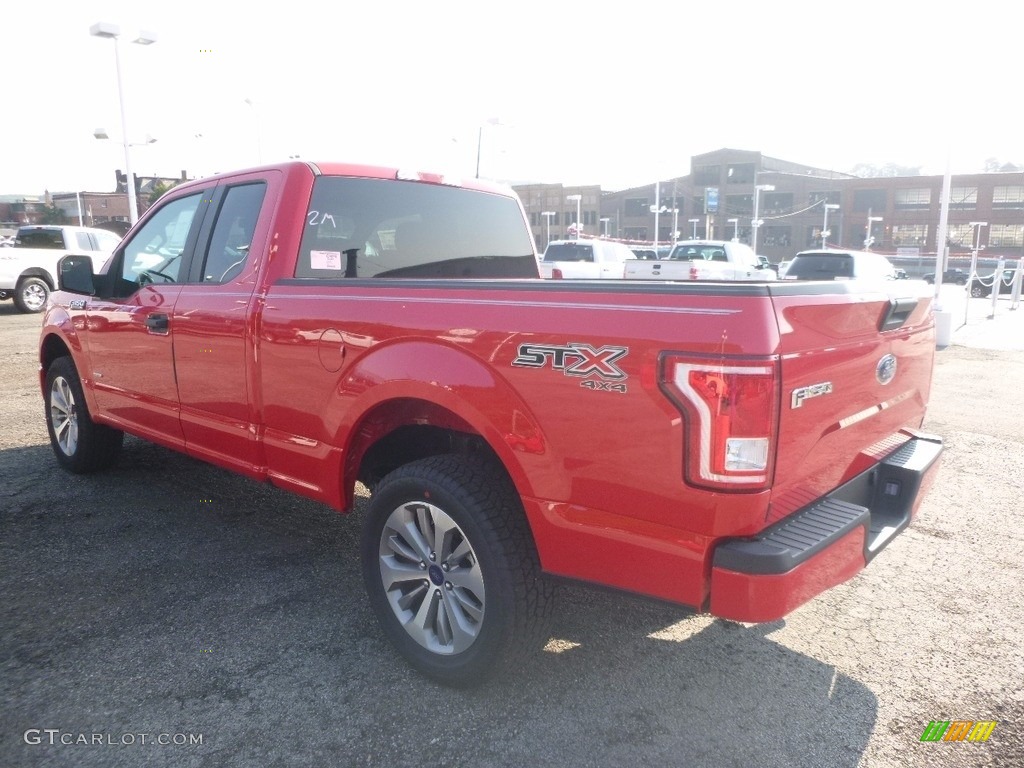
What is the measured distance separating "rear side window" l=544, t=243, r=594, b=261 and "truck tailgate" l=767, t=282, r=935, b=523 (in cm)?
1716

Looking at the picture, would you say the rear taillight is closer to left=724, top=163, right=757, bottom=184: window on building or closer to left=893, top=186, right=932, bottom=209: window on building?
left=893, top=186, right=932, bottom=209: window on building

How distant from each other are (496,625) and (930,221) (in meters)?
80.6

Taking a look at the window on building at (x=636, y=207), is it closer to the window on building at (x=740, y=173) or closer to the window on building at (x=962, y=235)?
the window on building at (x=740, y=173)

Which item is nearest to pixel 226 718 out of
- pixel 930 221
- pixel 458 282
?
pixel 458 282

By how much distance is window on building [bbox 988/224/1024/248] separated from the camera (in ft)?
224

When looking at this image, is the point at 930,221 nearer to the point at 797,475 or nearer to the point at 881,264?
the point at 881,264

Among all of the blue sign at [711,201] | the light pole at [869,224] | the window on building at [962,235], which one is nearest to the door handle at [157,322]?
the light pole at [869,224]

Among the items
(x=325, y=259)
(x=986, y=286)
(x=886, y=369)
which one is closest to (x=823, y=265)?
(x=886, y=369)

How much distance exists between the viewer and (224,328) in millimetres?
3525

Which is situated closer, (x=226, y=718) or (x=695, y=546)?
(x=695, y=546)

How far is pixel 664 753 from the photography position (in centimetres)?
246

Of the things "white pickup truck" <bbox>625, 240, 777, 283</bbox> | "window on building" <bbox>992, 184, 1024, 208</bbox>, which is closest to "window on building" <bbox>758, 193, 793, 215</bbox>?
"window on building" <bbox>992, 184, 1024, 208</bbox>

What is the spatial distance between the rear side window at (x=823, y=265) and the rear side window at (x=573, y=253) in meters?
5.33

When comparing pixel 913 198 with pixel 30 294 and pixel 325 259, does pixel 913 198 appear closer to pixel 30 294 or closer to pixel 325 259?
pixel 30 294
